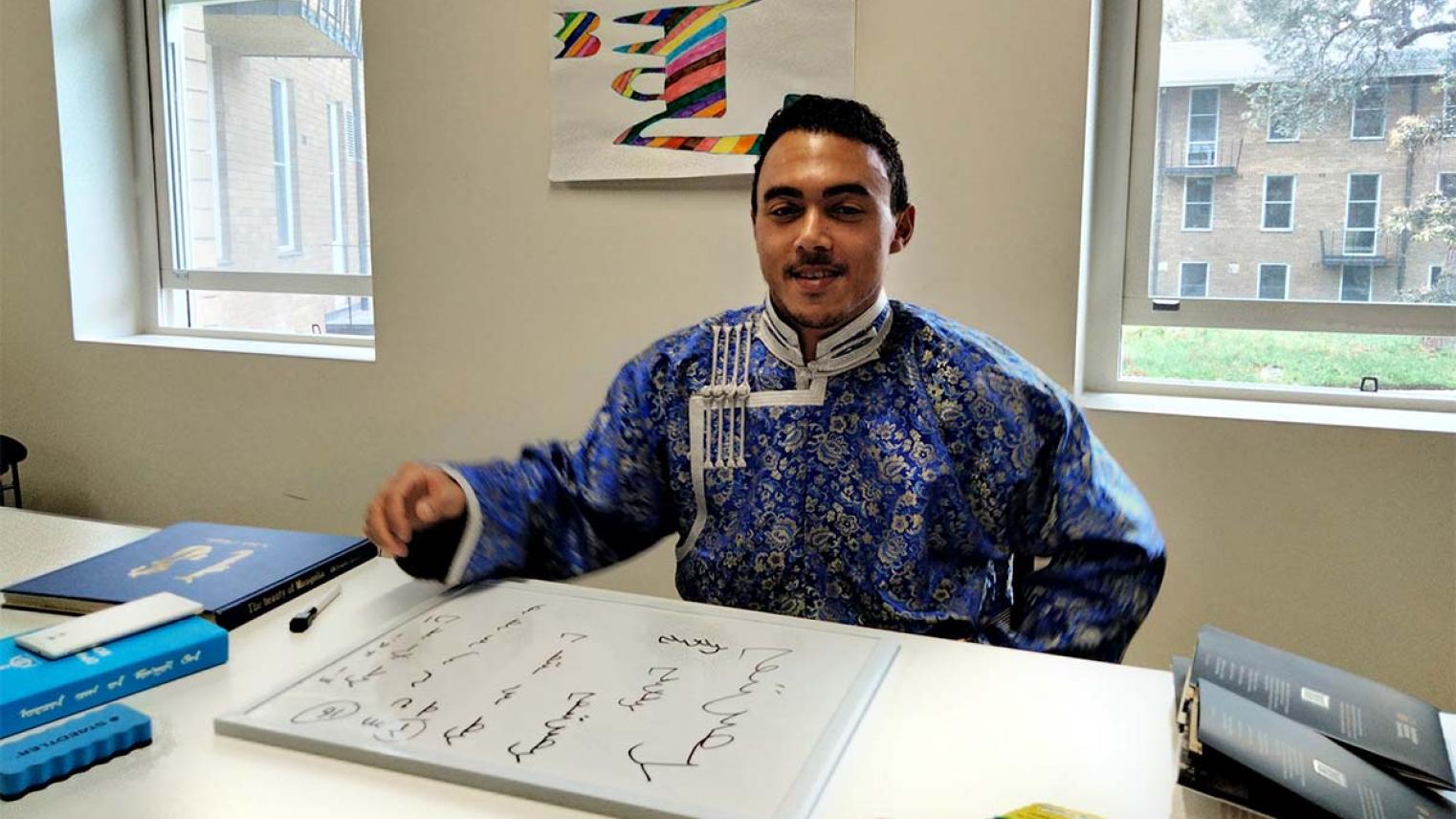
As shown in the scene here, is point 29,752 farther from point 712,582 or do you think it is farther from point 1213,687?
point 1213,687

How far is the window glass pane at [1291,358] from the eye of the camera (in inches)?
75.9

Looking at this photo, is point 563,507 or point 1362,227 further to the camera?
point 1362,227

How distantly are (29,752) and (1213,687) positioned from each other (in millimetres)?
875

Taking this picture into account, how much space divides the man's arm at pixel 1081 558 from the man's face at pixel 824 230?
0.28 meters

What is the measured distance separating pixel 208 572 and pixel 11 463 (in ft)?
7.17

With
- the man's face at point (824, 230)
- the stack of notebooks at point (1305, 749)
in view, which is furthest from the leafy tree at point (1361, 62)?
the stack of notebooks at point (1305, 749)

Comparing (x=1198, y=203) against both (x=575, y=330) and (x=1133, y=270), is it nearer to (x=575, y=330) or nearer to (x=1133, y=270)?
(x=1133, y=270)

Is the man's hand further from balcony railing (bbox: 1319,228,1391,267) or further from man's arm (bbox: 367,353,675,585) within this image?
balcony railing (bbox: 1319,228,1391,267)

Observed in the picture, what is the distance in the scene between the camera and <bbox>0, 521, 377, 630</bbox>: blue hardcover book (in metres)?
1.12

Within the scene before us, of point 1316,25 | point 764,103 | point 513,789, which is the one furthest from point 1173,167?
point 513,789

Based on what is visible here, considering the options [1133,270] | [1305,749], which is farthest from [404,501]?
[1133,270]

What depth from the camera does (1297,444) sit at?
1862mm

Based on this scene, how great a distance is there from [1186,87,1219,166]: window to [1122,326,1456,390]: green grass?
329mm

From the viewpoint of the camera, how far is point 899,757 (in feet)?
2.61
